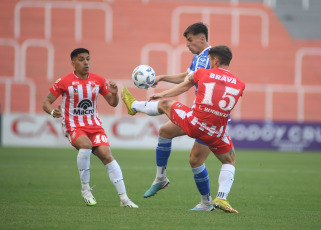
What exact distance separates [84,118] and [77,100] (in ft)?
0.91

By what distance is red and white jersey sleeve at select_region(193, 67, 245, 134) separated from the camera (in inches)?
272

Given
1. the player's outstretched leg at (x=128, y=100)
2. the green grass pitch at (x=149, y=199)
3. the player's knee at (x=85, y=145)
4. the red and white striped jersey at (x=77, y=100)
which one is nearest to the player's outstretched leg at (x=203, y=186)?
the green grass pitch at (x=149, y=199)

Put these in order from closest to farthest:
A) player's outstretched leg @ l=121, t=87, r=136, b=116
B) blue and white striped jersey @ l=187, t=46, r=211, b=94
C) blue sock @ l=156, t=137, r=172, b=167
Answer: player's outstretched leg @ l=121, t=87, r=136, b=116 → blue and white striped jersey @ l=187, t=46, r=211, b=94 → blue sock @ l=156, t=137, r=172, b=167

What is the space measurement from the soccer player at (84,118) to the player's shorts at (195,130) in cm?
125

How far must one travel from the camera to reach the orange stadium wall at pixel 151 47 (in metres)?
27.2

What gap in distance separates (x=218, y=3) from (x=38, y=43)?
376 inches

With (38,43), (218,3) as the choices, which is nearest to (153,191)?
(38,43)

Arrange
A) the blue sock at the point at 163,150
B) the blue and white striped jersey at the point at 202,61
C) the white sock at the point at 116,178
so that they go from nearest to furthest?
the white sock at the point at 116,178
the blue and white striped jersey at the point at 202,61
the blue sock at the point at 163,150

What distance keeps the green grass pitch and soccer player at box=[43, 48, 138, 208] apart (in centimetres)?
50

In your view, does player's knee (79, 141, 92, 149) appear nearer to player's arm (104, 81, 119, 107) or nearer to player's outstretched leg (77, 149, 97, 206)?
player's outstretched leg (77, 149, 97, 206)

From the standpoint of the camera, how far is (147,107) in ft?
23.9

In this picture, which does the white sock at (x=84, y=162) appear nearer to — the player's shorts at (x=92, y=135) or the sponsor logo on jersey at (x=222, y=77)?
the player's shorts at (x=92, y=135)

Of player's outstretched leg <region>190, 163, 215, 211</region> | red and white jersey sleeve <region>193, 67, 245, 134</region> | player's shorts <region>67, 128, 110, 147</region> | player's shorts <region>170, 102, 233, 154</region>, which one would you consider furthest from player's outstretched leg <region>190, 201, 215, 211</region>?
player's shorts <region>67, 128, 110, 147</region>

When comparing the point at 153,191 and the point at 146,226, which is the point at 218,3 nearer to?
the point at 153,191
